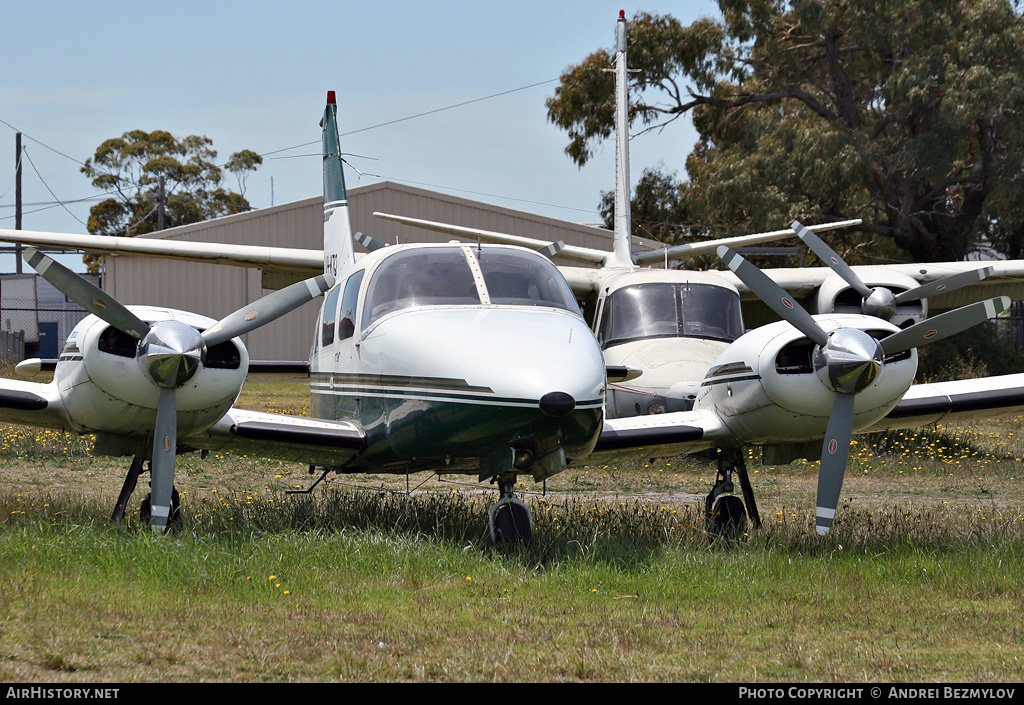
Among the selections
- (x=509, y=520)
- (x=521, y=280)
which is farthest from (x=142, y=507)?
(x=521, y=280)

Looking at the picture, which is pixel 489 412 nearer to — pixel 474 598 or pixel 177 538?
pixel 474 598

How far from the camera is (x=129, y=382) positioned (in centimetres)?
720

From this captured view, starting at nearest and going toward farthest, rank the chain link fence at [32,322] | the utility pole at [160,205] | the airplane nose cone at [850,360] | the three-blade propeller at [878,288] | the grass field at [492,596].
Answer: the grass field at [492,596]
the airplane nose cone at [850,360]
the three-blade propeller at [878,288]
the chain link fence at [32,322]
the utility pole at [160,205]

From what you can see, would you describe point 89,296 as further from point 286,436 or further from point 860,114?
point 860,114

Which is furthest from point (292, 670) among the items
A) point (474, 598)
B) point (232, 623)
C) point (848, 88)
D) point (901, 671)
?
point (848, 88)

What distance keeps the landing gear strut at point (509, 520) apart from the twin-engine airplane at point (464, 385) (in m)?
0.01

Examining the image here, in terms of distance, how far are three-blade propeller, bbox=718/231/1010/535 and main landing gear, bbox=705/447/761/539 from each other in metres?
1.04

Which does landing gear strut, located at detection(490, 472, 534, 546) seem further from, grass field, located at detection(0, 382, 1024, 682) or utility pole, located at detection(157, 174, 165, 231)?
utility pole, located at detection(157, 174, 165, 231)

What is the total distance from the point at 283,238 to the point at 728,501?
1064 inches

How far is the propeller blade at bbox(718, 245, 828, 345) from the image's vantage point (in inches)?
303

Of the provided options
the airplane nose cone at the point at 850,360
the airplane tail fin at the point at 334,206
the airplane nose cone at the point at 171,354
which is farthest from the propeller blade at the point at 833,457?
the airplane tail fin at the point at 334,206

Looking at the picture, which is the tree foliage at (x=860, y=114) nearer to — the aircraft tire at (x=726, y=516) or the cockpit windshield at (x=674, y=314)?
the cockpit windshield at (x=674, y=314)

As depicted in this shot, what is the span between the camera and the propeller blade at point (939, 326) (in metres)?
7.56

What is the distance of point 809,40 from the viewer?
31594 millimetres
